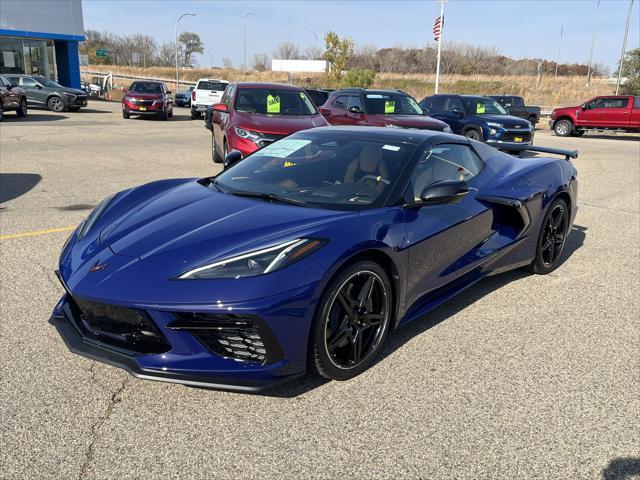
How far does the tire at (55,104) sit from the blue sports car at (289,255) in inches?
933

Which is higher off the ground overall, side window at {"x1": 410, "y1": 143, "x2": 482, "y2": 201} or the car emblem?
side window at {"x1": 410, "y1": 143, "x2": 482, "y2": 201}

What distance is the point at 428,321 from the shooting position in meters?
4.01

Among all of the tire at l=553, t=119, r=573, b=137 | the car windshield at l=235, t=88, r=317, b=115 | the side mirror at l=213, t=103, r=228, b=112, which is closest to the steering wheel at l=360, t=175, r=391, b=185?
the car windshield at l=235, t=88, r=317, b=115

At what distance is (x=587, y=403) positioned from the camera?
3.02 m

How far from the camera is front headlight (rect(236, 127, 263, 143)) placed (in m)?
9.41

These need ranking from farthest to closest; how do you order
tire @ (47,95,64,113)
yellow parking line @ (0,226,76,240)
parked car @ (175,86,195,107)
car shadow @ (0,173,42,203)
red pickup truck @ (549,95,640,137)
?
parked car @ (175,86,195,107)
tire @ (47,95,64,113)
red pickup truck @ (549,95,640,137)
car shadow @ (0,173,42,203)
yellow parking line @ (0,226,76,240)

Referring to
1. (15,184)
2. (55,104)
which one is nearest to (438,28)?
(55,104)

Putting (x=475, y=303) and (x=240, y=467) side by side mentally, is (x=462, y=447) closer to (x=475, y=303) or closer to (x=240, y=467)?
(x=240, y=467)

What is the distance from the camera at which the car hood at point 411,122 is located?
1166 centimetres

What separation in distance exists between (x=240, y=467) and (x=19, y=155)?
11638mm

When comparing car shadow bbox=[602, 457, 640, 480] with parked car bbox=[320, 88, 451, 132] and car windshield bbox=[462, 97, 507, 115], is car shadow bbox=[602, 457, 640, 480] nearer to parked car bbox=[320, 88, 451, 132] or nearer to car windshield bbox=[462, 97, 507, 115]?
parked car bbox=[320, 88, 451, 132]

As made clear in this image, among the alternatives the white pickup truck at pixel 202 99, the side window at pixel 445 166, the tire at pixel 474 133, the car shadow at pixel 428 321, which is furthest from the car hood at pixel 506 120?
the white pickup truck at pixel 202 99

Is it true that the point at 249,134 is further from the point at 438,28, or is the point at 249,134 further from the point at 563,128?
the point at 438,28

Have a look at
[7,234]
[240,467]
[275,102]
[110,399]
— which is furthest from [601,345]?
[275,102]
